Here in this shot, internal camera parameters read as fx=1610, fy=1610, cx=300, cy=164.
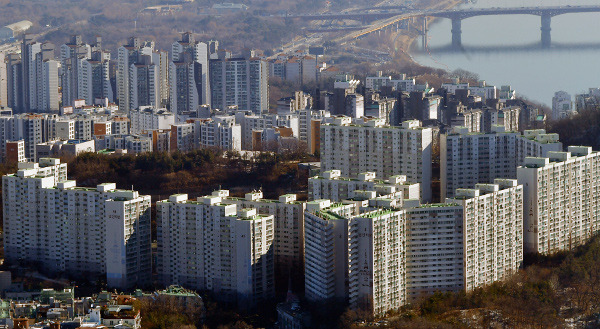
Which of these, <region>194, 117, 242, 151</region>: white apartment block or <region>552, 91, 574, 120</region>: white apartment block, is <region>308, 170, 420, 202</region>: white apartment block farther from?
<region>552, 91, 574, 120</region>: white apartment block

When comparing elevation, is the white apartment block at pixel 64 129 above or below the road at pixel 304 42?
below

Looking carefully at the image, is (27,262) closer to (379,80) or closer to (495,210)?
(495,210)

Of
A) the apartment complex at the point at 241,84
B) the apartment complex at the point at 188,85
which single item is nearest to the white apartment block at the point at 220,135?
the apartment complex at the point at 188,85

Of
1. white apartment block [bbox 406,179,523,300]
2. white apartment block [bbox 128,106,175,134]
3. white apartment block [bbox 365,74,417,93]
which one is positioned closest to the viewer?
white apartment block [bbox 406,179,523,300]

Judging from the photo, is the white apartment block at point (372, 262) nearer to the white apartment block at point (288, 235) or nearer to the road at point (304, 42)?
the white apartment block at point (288, 235)

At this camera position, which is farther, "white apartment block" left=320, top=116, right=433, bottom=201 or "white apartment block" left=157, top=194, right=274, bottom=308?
"white apartment block" left=320, top=116, right=433, bottom=201

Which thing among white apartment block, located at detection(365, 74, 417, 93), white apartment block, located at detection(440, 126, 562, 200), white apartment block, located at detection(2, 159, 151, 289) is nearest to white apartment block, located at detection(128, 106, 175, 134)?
white apartment block, located at detection(365, 74, 417, 93)

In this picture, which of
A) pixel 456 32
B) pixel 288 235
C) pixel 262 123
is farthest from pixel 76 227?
pixel 456 32

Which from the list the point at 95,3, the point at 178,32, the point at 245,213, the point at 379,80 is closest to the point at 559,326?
the point at 245,213
